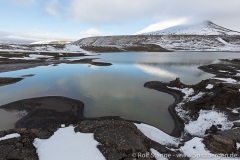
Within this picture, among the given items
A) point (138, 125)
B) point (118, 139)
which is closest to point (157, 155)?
point (118, 139)

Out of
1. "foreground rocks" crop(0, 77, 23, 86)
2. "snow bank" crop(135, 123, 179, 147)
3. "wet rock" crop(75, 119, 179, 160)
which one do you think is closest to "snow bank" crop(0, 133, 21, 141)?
"wet rock" crop(75, 119, 179, 160)

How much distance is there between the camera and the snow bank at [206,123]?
19391 mm

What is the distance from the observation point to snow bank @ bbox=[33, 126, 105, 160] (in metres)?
13.4

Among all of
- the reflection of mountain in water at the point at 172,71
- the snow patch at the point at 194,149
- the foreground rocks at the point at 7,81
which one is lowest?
the reflection of mountain in water at the point at 172,71

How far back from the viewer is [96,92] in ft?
109

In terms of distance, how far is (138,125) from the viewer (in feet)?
61.5

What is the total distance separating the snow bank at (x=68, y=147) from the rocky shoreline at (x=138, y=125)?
38 centimetres

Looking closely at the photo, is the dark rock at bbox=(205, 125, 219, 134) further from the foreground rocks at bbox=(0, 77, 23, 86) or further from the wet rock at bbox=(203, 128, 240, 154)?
the foreground rocks at bbox=(0, 77, 23, 86)

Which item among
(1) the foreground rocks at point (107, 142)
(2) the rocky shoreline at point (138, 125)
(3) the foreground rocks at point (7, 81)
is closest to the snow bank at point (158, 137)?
(2) the rocky shoreline at point (138, 125)

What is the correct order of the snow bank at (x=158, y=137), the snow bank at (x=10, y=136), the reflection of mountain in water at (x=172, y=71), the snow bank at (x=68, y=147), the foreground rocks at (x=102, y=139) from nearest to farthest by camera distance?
1. the snow bank at (x=68, y=147)
2. the foreground rocks at (x=102, y=139)
3. the snow bank at (x=10, y=136)
4. the snow bank at (x=158, y=137)
5. the reflection of mountain in water at (x=172, y=71)

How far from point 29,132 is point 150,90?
22356 mm

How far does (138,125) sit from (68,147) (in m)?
6.65

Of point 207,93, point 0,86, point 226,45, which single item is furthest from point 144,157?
point 226,45

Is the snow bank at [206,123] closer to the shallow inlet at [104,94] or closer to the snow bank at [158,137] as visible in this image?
the shallow inlet at [104,94]
